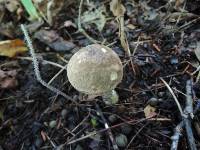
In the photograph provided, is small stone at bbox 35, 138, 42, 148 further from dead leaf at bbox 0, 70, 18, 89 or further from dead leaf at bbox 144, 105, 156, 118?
dead leaf at bbox 144, 105, 156, 118

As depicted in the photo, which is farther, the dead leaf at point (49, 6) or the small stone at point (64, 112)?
the dead leaf at point (49, 6)

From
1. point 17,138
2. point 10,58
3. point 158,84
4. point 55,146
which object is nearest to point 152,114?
point 158,84

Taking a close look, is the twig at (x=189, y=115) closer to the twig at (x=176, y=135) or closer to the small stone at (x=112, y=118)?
the twig at (x=176, y=135)

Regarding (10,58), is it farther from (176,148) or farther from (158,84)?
(176,148)

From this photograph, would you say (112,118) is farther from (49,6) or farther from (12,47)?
(49,6)

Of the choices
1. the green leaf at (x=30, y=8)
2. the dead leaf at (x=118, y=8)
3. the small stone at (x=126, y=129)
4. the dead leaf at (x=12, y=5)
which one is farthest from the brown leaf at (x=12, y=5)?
the small stone at (x=126, y=129)

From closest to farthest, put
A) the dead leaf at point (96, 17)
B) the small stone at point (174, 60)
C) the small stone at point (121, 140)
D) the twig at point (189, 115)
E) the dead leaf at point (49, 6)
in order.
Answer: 1. the twig at point (189, 115)
2. the small stone at point (121, 140)
3. the small stone at point (174, 60)
4. the dead leaf at point (96, 17)
5. the dead leaf at point (49, 6)

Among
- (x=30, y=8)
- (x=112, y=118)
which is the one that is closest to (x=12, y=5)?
(x=30, y=8)
